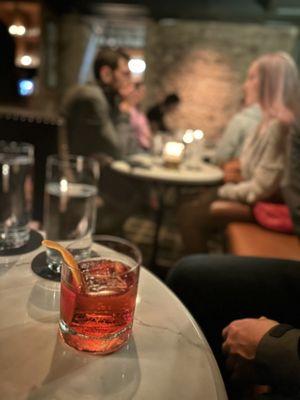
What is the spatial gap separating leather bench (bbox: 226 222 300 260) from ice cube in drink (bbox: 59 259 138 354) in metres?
1.22

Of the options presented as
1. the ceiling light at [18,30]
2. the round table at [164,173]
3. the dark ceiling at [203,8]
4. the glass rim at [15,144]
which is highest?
the dark ceiling at [203,8]

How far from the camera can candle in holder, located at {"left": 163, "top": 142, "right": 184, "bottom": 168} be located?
8.61 ft

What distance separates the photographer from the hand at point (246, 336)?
811 mm

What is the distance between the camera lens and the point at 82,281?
0.59 meters

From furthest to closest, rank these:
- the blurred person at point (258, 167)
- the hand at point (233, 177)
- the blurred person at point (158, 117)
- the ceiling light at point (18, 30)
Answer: the ceiling light at point (18, 30)
the blurred person at point (158, 117)
the hand at point (233, 177)
the blurred person at point (258, 167)

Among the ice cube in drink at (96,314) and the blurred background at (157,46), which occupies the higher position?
the blurred background at (157,46)

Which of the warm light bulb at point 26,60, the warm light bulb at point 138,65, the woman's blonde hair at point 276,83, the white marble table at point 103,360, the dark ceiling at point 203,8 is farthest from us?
the warm light bulb at point 138,65

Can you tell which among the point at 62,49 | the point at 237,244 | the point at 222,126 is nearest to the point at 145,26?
the point at 62,49

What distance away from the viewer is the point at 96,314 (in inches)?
22.5

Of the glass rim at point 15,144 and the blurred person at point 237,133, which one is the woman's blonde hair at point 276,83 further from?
the glass rim at point 15,144

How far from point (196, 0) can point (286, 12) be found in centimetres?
124

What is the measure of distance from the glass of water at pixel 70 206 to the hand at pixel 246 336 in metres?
0.35

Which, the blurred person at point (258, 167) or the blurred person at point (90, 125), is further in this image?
the blurred person at point (90, 125)

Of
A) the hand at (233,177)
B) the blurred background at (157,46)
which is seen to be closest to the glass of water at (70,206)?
the hand at (233,177)
